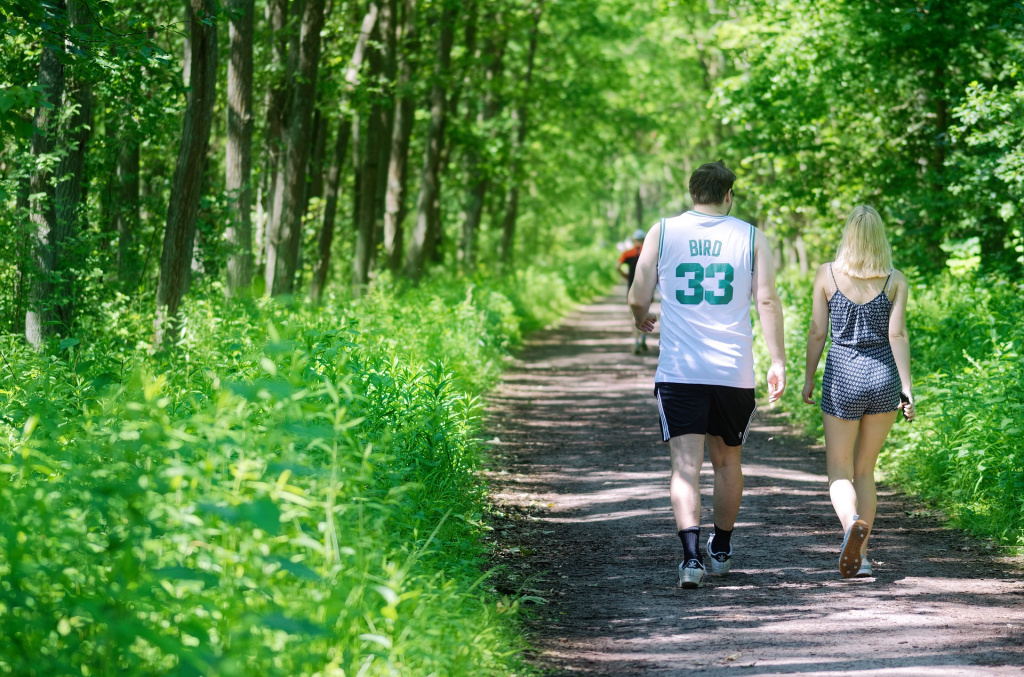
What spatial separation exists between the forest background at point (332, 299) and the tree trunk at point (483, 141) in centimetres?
16

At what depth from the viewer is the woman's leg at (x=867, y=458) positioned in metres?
6.03

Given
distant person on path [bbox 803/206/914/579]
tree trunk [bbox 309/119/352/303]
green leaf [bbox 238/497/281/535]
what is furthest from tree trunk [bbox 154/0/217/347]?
green leaf [bbox 238/497/281/535]

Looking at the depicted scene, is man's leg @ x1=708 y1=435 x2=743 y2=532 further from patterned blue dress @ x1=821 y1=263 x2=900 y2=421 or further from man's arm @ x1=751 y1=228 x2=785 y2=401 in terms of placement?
patterned blue dress @ x1=821 y1=263 x2=900 y2=421

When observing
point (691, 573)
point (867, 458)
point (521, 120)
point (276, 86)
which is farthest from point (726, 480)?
point (521, 120)

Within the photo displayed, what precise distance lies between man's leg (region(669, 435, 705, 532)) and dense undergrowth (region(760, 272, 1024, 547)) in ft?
7.38

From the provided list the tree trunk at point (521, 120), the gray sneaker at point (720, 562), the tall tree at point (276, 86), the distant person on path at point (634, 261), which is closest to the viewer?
the gray sneaker at point (720, 562)

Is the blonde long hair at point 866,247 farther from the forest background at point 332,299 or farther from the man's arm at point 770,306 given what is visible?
the forest background at point 332,299

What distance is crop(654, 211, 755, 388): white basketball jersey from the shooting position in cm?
569

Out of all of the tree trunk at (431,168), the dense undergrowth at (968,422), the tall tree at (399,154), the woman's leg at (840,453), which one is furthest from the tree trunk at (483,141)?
→ the woman's leg at (840,453)

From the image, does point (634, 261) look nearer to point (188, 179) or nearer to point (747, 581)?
point (188, 179)

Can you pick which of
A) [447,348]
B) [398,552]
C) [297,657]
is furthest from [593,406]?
[297,657]

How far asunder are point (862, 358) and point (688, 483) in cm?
127

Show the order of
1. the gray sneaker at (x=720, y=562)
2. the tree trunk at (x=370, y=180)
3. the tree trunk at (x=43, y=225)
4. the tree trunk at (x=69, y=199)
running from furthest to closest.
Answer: the tree trunk at (x=370, y=180) < the tree trunk at (x=69, y=199) < the tree trunk at (x=43, y=225) < the gray sneaker at (x=720, y=562)

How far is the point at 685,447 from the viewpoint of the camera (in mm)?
5742
